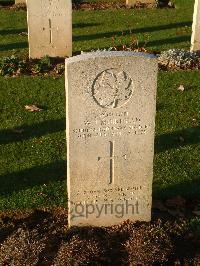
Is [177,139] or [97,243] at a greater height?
[177,139]

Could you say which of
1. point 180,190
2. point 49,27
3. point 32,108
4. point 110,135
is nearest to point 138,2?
point 49,27

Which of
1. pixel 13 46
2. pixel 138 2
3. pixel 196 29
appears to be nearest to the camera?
pixel 196 29

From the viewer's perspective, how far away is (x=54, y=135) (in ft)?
25.1

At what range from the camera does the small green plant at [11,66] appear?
9.98 metres

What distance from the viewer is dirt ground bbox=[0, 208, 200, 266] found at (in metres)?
4.78

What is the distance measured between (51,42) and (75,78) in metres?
6.58

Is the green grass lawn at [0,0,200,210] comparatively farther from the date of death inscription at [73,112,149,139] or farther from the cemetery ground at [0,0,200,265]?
the date of death inscription at [73,112,149,139]

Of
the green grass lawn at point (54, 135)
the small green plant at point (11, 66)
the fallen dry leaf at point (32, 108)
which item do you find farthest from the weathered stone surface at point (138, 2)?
the fallen dry leaf at point (32, 108)

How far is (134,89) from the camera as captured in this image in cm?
480

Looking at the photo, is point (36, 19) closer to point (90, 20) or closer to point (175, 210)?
point (90, 20)

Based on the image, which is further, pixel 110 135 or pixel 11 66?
pixel 11 66

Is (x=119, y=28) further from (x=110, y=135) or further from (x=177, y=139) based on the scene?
(x=110, y=135)

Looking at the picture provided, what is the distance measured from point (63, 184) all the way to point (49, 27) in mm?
5305

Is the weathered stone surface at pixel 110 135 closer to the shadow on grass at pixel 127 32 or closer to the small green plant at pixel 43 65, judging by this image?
the small green plant at pixel 43 65
